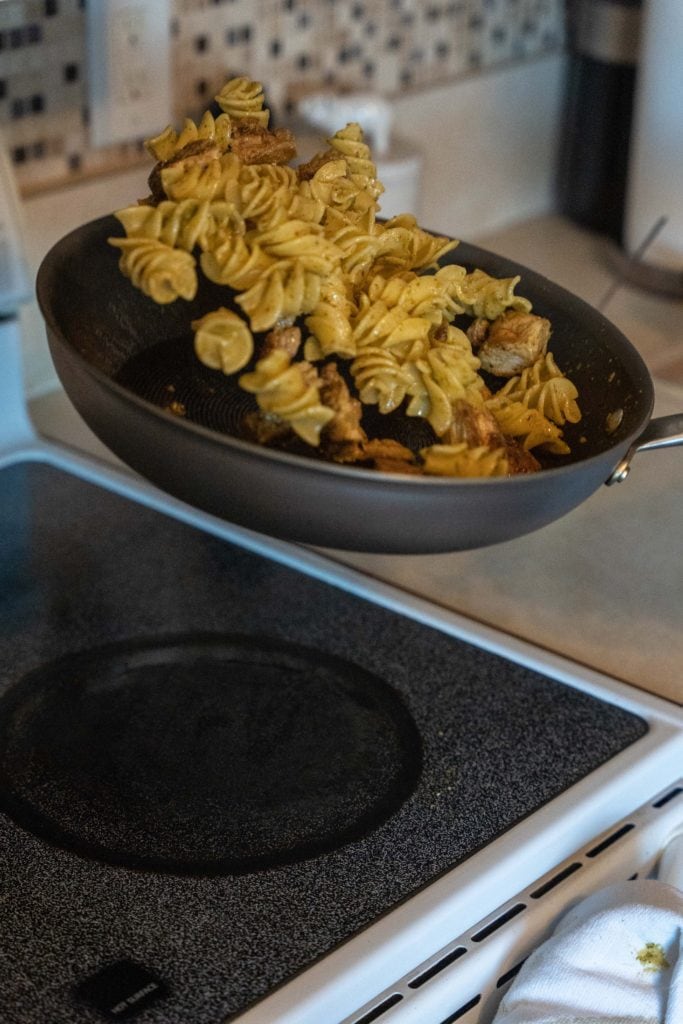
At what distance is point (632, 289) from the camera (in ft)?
4.45

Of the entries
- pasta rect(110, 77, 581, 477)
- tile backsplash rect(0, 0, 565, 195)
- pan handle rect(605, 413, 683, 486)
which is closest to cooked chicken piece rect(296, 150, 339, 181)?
pasta rect(110, 77, 581, 477)

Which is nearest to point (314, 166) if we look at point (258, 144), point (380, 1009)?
point (258, 144)

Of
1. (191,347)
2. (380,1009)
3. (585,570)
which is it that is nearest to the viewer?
(380,1009)

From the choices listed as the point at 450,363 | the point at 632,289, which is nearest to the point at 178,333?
the point at 450,363

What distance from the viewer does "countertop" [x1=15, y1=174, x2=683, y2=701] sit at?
0.83 m

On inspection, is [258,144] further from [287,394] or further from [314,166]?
[287,394]

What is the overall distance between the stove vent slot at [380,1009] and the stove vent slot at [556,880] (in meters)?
0.10

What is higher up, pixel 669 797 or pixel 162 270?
pixel 162 270

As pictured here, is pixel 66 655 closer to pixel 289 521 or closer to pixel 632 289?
pixel 289 521

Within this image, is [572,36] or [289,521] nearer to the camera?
[289,521]

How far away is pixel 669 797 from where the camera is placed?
73cm

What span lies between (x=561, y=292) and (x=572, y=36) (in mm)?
790

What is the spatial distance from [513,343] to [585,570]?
21 cm

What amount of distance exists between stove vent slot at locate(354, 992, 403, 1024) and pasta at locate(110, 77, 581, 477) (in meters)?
0.24
